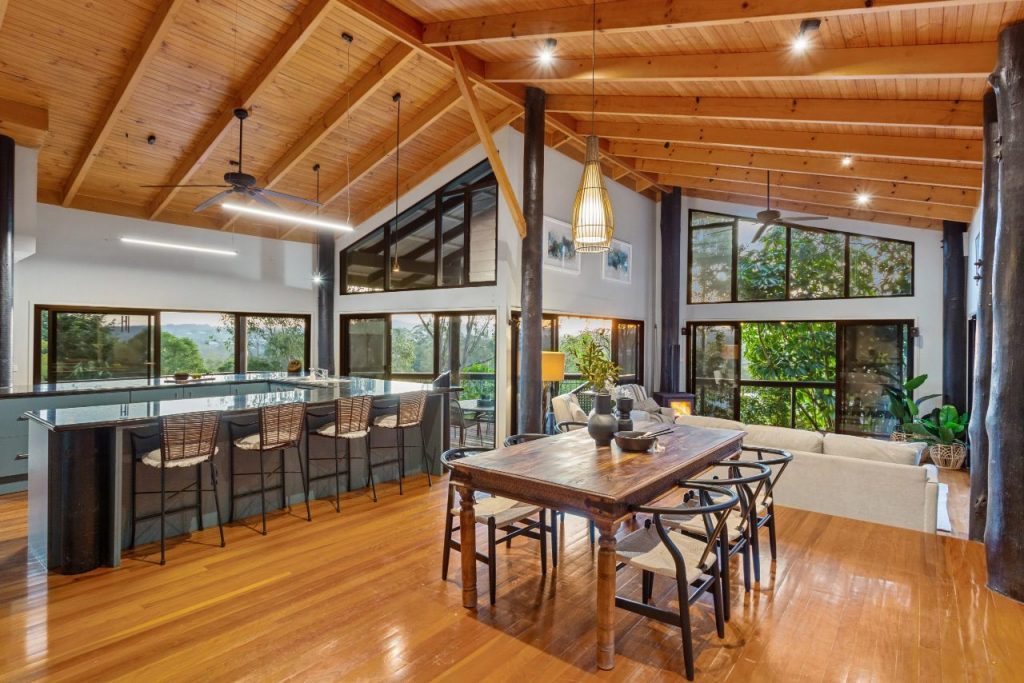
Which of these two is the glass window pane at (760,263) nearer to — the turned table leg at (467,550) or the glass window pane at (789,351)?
the glass window pane at (789,351)

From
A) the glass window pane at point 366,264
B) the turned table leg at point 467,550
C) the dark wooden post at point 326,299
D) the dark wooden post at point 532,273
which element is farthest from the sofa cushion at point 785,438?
the dark wooden post at point 326,299

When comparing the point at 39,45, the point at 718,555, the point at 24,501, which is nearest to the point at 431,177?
the point at 39,45

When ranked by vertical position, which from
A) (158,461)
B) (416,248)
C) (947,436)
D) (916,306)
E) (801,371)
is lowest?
(947,436)

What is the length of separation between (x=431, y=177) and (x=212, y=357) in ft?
14.8

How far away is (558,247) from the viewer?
759cm

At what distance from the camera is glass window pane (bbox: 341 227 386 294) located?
28.5 feet

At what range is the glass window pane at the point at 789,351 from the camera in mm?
8742

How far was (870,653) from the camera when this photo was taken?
8.32 ft

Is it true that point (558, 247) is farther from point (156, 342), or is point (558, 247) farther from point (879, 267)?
point (156, 342)

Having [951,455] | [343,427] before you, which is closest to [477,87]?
[343,427]

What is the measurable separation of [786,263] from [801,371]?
188 cm

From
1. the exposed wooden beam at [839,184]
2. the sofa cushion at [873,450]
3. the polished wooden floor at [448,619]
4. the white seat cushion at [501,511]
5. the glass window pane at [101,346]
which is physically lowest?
the polished wooden floor at [448,619]

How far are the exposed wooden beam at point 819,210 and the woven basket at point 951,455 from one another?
323 cm

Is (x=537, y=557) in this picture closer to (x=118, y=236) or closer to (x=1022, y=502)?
(x=1022, y=502)
